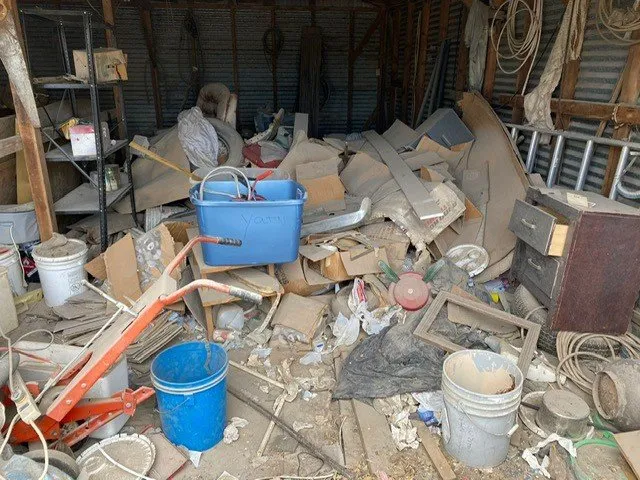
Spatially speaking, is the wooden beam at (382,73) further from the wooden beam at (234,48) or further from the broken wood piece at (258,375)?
the broken wood piece at (258,375)

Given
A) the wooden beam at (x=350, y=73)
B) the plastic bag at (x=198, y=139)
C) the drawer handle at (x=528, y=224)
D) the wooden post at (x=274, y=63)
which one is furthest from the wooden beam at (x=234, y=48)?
the drawer handle at (x=528, y=224)

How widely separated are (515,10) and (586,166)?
5.91 ft

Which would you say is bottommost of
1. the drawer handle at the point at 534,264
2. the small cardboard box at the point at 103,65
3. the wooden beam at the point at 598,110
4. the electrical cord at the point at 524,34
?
the drawer handle at the point at 534,264

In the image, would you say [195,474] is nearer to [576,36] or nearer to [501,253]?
[501,253]

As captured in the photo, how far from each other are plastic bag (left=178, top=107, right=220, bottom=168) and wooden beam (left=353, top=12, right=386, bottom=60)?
4390mm

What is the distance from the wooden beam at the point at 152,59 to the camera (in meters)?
8.30

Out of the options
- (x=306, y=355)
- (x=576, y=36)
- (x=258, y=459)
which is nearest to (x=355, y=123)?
(x=576, y=36)

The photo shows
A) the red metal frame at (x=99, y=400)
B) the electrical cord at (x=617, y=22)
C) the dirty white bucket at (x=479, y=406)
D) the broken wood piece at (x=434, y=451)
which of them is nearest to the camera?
the red metal frame at (x=99, y=400)

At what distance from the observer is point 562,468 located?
242 centimetres

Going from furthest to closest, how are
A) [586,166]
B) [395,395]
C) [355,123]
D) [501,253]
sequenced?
[355,123] → [501,253] → [586,166] → [395,395]

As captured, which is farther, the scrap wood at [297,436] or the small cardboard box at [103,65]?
the small cardboard box at [103,65]

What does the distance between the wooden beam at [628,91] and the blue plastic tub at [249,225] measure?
7.52 feet

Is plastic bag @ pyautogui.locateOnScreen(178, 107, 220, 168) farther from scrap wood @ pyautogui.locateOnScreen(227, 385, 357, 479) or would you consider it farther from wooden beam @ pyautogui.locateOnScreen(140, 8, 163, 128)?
wooden beam @ pyautogui.locateOnScreen(140, 8, 163, 128)

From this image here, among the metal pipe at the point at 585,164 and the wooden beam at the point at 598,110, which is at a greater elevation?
the wooden beam at the point at 598,110
